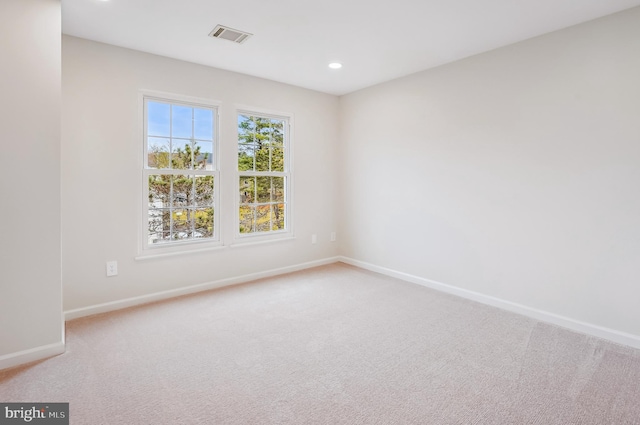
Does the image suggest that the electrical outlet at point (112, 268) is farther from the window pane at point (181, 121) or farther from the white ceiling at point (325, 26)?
the white ceiling at point (325, 26)

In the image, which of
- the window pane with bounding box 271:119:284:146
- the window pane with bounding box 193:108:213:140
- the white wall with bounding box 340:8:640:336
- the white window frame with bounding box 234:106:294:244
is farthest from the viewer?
the window pane with bounding box 271:119:284:146

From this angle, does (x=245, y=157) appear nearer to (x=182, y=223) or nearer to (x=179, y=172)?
(x=179, y=172)

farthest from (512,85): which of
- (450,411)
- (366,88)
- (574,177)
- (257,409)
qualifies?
(257,409)

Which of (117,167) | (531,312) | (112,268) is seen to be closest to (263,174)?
(117,167)

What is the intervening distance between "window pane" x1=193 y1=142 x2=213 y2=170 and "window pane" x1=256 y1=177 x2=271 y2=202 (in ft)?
2.13

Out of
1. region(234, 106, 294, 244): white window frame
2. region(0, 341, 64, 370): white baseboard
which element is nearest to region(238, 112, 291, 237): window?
region(234, 106, 294, 244): white window frame

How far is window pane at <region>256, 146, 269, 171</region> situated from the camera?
4.19 meters

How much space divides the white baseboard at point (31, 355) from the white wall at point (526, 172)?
337 centimetres

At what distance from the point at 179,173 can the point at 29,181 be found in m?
1.39

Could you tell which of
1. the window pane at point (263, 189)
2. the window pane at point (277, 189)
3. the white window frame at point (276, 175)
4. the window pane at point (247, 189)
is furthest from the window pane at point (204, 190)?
the window pane at point (277, 189)

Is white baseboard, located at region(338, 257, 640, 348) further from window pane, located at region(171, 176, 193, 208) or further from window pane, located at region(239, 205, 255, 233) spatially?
window pane, located at region(171, 176, 193, 208)

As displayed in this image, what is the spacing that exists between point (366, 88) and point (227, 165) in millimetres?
2092

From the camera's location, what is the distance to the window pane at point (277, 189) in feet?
14.3

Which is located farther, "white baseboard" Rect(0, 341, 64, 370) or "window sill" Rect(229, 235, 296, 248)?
"window sill" Rect(229, 235, 296, 248)
